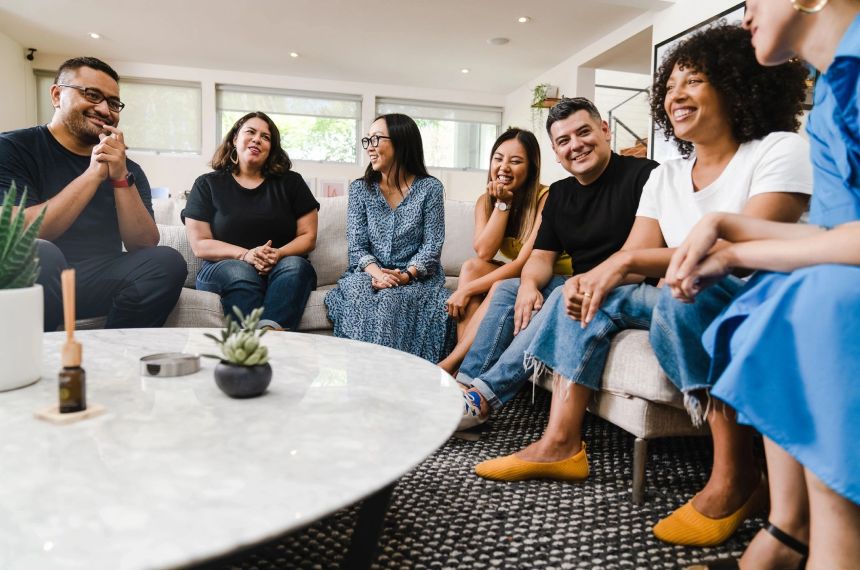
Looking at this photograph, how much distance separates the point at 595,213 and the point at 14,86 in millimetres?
7252

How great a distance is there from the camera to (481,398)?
1598mm

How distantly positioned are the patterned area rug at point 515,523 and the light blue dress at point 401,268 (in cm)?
60

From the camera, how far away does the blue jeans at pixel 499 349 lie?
157 cm

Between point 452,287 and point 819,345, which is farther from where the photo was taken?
point 452,287

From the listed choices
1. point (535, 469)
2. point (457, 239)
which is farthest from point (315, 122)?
point (535, 469)

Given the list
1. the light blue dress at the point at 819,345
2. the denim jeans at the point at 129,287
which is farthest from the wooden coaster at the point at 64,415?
the denim jeans at the point at 129,287

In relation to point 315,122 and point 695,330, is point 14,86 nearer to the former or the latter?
point 315,122

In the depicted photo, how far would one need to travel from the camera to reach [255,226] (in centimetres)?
237

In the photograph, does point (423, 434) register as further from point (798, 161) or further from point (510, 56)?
point (510, 56)

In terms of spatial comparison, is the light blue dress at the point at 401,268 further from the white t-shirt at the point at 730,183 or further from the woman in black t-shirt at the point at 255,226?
the white t-shirt at the point at 730,183

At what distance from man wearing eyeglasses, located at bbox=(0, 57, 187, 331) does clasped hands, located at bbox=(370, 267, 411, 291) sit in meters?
0.70

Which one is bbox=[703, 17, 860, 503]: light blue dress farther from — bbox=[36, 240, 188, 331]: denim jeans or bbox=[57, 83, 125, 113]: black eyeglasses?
bbox=[57, 83, 125, 113]: black eyeglasses

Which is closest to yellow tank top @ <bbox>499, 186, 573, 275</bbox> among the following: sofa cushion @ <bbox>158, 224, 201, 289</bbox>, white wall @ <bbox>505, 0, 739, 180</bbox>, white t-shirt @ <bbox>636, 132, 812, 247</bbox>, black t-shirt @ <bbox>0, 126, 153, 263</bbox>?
white t-shirt @ <bbox>636, 132, 812, 247</bbox>

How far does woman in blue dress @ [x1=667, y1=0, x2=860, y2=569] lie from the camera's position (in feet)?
2.31
